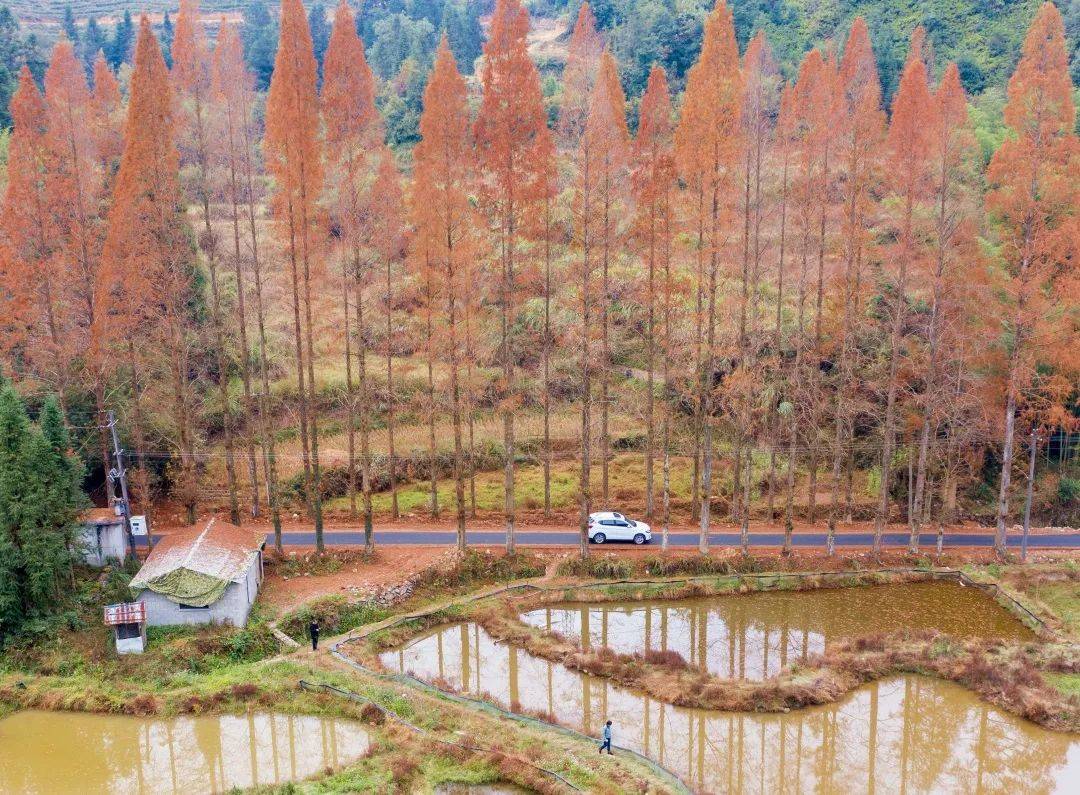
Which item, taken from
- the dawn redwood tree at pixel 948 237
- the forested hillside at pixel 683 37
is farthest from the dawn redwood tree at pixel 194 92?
the forested hillside at pixel 683 37

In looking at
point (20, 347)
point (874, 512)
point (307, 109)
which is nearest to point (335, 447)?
point (20, 347)

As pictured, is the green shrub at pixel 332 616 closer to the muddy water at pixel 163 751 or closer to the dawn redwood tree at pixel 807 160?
the muddy water at pixel 163 751

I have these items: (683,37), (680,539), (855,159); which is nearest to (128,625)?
(680,539)

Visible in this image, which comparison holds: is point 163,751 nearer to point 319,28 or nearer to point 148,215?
point 148,215

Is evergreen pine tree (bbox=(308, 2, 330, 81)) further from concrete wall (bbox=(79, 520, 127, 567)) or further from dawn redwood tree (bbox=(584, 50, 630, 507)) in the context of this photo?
concrete wall (bbox=(79, 520, 127, 567))

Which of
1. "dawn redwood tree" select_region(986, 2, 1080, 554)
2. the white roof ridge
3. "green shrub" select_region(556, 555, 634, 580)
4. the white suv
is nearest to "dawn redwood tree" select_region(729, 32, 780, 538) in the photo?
the white suv

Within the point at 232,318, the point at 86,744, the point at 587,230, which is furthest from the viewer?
the point at 232,318

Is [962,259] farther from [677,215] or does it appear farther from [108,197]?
[108,197]
